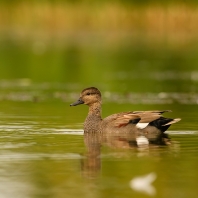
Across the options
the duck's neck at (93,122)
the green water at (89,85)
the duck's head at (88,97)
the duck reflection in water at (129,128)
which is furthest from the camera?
the duck's head at (88,97)

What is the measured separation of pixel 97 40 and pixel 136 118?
26.1m

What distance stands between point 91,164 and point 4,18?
104 feet

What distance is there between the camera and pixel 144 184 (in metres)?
7.96

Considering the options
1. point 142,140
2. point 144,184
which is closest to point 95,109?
point 142,140

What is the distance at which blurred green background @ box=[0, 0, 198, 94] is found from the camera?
2334cm

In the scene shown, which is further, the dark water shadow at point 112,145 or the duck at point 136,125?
the duck at point 136,125

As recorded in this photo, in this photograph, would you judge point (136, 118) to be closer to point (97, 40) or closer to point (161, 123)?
point (161, 123)

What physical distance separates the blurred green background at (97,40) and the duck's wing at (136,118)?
9159mm

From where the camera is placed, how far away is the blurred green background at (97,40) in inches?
919

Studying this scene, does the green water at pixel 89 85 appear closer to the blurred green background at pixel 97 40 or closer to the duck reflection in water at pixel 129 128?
the blurred green background at pixel 97 40

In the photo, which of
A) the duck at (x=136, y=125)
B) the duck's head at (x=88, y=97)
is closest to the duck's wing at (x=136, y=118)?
the duck at (x=136, y=125)

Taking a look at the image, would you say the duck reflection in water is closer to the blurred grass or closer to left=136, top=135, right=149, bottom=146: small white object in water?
left=136, top=135, right=149, bottom=146: small white object in water

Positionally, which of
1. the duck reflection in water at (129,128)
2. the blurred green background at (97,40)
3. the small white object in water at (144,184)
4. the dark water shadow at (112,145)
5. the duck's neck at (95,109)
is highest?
the blurred green background at (97,40)

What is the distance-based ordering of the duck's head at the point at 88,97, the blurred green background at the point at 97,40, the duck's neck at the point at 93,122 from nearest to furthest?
1. the duck's neck at the point at 93,122
2. the duck's head at the point at 88,97
3. the blurred green background at the point at 97,40
